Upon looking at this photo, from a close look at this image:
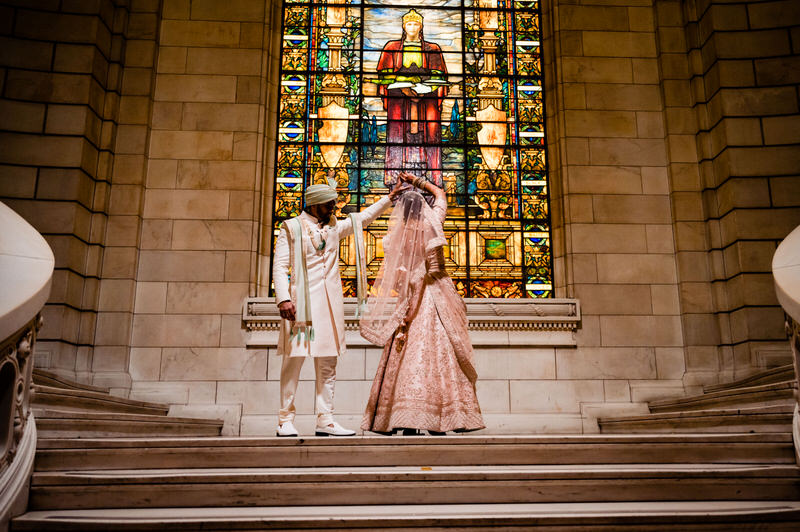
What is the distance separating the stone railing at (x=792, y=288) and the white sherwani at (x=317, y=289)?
8.64 feet

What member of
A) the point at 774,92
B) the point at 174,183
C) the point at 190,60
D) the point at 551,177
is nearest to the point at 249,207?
the point at 174,183

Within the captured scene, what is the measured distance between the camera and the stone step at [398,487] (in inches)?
131

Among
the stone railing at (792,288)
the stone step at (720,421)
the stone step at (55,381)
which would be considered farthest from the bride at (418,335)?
the stone step at (55,381)

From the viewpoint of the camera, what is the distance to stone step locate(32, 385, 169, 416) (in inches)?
201

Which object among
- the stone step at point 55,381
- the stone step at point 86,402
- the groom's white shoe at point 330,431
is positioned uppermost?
the stone step at point 55,381

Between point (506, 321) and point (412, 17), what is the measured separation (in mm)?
4157

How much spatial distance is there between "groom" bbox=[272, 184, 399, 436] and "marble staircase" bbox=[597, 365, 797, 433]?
2.55 m

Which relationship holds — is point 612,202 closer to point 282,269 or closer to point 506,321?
point 506,321

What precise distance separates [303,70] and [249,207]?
6.75ft

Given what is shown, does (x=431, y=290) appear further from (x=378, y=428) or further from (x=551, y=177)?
(x=551, y=177)

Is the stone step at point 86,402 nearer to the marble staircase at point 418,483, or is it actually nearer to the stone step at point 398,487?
the marble staircase at point 418,483

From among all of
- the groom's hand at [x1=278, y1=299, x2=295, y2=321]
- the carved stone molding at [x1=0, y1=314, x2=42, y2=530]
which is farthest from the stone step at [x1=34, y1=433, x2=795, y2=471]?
the groom's hand at [x1=278, y1=299, x2=295, y2=321]

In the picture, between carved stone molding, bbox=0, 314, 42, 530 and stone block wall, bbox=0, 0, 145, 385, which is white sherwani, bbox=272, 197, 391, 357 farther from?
stone block wall, bbox=0, 0, 145, 385

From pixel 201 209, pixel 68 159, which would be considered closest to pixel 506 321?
pixel 201 209
